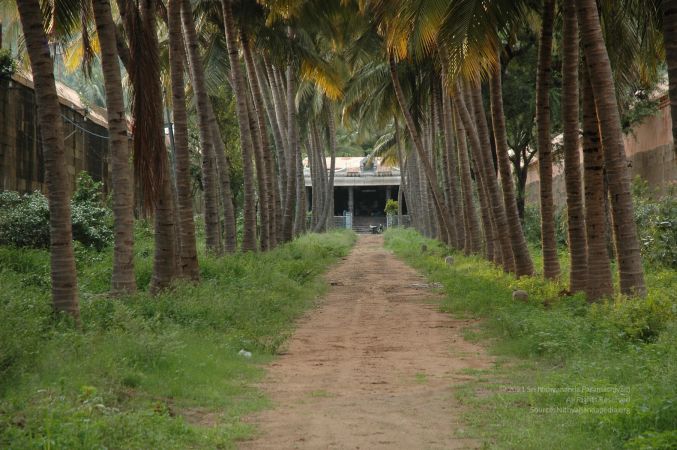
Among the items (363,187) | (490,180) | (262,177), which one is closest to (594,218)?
(490,180)

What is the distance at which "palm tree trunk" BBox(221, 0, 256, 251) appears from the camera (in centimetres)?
2027

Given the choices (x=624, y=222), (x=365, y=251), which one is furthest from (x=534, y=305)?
(x=365, y=251)

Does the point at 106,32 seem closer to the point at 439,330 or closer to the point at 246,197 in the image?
the point at 439,330

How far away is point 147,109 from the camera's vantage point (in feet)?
39.7

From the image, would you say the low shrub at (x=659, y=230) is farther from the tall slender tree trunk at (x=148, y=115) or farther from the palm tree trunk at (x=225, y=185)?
the tall slender tree trunk at (x=148, y=115)

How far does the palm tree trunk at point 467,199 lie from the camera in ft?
73.8

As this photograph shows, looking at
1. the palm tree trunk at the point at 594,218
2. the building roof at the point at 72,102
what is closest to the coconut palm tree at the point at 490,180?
the palm tree trunk at the point at 594,218

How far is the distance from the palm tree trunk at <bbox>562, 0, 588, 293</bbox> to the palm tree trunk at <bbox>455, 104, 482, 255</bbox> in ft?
29.8

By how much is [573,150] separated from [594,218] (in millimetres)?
1420

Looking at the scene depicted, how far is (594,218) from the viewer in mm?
12164

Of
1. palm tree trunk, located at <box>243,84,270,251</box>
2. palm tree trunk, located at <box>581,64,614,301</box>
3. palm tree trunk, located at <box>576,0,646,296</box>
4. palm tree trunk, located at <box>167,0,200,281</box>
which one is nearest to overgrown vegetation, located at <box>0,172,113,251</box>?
palm tree trunk, located at <box>167,0,200,281</box>

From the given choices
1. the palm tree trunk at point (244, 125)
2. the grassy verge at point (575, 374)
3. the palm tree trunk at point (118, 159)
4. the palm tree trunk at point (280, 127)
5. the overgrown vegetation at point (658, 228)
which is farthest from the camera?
the palm tree trunk at point (280, 127)

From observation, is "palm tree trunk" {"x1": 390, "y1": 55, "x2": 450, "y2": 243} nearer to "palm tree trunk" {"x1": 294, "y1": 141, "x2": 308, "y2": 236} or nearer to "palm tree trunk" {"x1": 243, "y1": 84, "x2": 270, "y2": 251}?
"palm tree trunk" {"x1": 243, "y1": 84, "x2": 270, "y2": 251}

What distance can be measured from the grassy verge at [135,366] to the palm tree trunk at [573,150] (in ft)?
15.0
